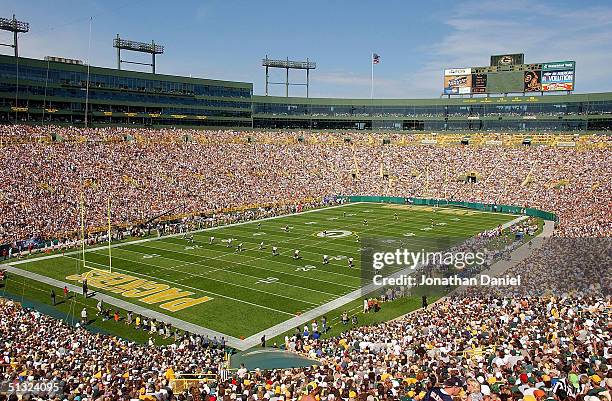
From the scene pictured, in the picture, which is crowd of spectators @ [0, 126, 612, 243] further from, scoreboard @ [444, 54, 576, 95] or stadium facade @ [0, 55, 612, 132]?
scoreboard @ [444, 54, 576, 95]

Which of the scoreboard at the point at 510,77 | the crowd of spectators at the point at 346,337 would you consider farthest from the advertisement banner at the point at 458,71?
the crowd of spectators at the point at 346,337

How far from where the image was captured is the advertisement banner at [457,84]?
230ft

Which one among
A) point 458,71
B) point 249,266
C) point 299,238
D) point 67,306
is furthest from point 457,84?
point 67,306

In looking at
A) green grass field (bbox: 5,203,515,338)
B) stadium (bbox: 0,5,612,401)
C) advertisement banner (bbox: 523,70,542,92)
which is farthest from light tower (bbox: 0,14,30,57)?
advertisement banner (bbox: 523,70,542,92)

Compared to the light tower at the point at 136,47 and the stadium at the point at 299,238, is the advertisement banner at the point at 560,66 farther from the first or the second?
the light tower at the point at 136,47

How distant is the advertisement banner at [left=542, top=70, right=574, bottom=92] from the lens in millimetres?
63500

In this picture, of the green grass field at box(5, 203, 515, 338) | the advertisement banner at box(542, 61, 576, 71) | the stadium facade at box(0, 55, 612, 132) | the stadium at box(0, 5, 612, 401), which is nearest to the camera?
the stadium at box(0, 5, 612, 401)

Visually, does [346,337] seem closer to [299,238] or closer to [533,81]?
[299,238]

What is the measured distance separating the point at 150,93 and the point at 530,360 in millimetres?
59953

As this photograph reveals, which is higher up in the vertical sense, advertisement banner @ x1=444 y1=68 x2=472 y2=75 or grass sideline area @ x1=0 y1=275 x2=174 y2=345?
advertisement banner @ x1=444 y1=68 x2=472 y2=75

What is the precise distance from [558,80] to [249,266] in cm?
5278

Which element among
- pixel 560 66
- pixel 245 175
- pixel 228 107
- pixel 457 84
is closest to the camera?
pixel 245 175

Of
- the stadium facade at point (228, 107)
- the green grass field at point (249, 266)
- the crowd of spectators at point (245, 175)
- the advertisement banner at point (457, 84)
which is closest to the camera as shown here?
the green grass field at point (249, 266)

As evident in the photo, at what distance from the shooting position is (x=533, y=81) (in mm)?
65125
